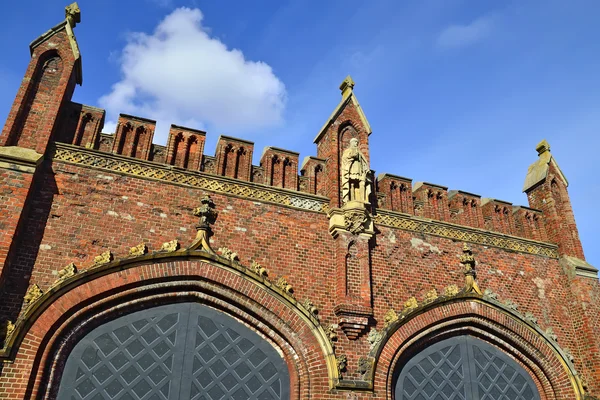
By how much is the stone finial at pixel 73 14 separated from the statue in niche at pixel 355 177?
6503mm

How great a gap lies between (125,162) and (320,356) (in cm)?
532

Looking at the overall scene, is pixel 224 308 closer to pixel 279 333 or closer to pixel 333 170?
pixel 279 333

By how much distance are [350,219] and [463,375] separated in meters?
4.18

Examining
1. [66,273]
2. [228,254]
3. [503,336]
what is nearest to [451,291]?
[503,336]

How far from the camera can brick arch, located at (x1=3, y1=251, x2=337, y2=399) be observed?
25.3 ft

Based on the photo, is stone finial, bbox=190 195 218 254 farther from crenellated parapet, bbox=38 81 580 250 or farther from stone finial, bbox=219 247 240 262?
crenellated parapet, bbox=38 81 580 250

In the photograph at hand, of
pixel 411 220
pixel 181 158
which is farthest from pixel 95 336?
pixel 411 220

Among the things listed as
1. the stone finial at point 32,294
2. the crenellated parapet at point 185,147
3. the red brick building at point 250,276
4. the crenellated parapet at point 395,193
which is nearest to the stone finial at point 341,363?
the red brick building at point 250,276

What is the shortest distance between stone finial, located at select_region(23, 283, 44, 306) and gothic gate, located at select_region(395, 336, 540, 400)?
6.86 metres

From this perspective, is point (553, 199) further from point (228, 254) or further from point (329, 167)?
point (228, 254)

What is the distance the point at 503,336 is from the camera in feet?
37.0

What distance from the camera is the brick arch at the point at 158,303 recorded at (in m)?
7.70

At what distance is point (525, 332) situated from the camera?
11406mm

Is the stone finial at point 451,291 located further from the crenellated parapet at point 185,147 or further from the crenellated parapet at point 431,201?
the crenellated parapet at point 185,147
